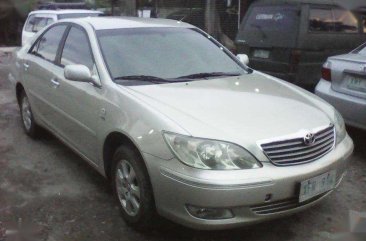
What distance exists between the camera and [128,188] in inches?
130

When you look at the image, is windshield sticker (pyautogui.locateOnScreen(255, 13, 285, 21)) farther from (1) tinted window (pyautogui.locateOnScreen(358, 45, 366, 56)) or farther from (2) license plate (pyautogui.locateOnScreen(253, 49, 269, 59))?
(1) tinted window (pyautogui.locateOnScreen(358, 45, 366, 56))

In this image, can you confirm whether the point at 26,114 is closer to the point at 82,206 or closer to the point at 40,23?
the point at 82,206

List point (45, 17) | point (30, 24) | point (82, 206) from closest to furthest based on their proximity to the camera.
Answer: point (82, 206) → point (45, 17) → point (30, 24)

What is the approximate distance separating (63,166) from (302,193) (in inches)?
103

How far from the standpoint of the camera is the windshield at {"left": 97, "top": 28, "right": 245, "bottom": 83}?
12.4 feet

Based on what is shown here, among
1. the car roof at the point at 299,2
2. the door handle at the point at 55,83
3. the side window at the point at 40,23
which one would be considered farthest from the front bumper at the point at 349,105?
the side window at the point at 40,23

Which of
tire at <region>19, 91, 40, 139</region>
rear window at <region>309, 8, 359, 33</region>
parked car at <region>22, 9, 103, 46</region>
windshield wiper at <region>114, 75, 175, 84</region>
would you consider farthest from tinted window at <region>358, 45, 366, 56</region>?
parked car at <region>22, 9, 103, 46</region>

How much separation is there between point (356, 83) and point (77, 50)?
2.77 m

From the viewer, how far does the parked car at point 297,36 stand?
20.4 ft

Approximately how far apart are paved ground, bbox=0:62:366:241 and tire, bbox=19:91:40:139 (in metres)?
0.28

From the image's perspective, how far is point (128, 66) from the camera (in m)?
3.77

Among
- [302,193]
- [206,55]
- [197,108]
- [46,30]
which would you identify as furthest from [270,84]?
[46,30]

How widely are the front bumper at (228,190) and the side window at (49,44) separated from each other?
221 centimetres

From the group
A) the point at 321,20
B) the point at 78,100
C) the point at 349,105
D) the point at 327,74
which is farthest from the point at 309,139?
the point at 321,20
